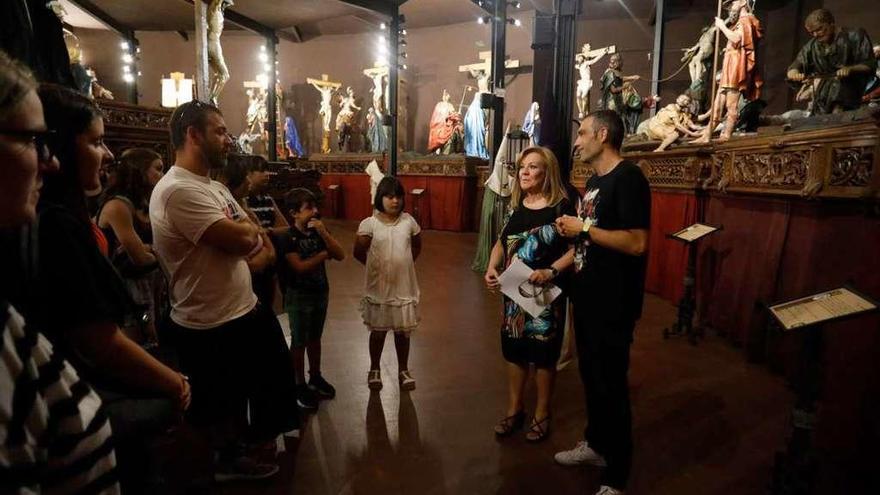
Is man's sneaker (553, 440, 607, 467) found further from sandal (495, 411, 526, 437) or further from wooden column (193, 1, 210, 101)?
wooden column (193, 1, 210, 101)

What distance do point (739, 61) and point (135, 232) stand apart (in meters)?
5.90

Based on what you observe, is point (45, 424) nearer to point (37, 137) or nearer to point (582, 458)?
point (37, 137)

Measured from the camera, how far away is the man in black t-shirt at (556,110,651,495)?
79.0 inches

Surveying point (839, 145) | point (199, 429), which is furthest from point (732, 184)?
point (199, 429)

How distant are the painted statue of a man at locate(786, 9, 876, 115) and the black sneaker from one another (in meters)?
4.68

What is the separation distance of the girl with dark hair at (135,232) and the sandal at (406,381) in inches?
58.5

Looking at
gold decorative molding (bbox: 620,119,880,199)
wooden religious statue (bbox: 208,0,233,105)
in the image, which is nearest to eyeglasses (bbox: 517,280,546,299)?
gold decorative molding (bbox: 620,119,880,199)

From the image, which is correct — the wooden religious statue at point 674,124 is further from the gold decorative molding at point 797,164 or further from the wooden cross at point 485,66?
the wooden cross at point 485,66

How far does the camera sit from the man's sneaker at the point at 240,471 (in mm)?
2184

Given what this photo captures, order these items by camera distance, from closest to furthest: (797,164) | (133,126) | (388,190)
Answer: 1. (388,190)
2. (797,164)
3. (133,126)

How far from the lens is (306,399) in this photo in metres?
2.94

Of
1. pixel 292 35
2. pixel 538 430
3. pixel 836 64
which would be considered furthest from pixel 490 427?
pixel 292 35

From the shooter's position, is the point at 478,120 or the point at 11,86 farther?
the point at 478,120

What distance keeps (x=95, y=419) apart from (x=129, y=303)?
39 centimetres
